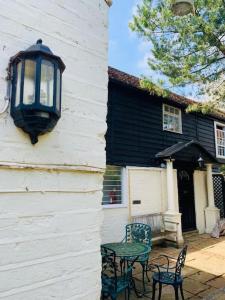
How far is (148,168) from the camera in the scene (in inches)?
349

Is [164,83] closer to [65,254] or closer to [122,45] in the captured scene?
[122,45]

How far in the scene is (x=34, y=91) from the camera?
1622 mm

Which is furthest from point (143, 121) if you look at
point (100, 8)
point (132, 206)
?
point (100, 8)

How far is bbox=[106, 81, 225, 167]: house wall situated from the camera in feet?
26.7

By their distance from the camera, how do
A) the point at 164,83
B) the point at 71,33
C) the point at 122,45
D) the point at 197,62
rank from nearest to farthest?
the point at 71,33, the point at 122,45, the point at 197,62, the point at 164,83

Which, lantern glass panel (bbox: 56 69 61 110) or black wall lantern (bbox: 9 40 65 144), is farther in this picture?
lantern glass panel (bbox: 56 69 61 110)

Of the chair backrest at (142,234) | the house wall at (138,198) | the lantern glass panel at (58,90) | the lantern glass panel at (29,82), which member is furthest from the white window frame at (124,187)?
the lantern glass panel at (29,82)

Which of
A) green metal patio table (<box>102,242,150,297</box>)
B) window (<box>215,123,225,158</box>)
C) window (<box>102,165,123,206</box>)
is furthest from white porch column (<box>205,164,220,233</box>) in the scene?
green metal patio table (<box>102,242,150,297</box>)

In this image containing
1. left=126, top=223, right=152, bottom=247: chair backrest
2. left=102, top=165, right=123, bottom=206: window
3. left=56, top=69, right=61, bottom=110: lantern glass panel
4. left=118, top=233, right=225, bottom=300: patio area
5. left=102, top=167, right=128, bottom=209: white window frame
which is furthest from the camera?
left=102, top=167, right=128, bottom=209: white window frame

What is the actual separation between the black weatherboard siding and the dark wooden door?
1.40 meters

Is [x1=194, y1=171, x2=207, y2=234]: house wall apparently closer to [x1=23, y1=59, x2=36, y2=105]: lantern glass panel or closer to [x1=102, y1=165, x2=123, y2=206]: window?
[x1=102, y1=165, x2=123, y2=206]: window

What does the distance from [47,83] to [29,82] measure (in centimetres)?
11

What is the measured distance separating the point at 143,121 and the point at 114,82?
1.85m

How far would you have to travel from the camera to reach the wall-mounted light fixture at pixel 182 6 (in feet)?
10.6
